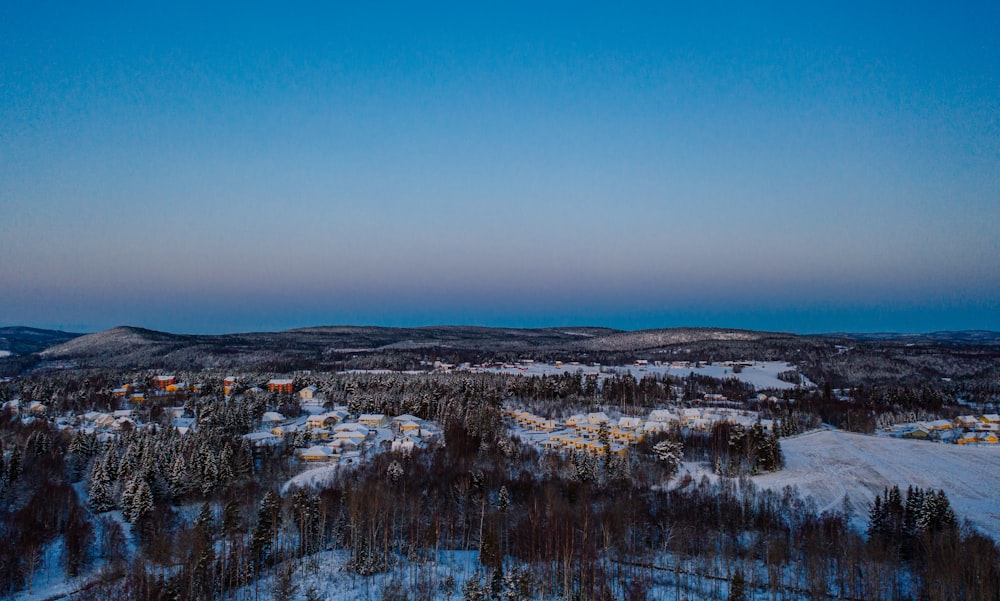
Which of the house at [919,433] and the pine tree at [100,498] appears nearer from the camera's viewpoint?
the pine tree at [100,498]

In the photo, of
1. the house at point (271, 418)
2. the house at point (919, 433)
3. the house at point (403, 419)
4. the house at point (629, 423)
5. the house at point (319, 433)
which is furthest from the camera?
the house at point (403, 419)

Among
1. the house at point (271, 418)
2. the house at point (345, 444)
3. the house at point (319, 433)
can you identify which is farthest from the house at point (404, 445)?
the house at point (271, 418)

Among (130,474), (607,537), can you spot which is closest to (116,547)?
(130,474)

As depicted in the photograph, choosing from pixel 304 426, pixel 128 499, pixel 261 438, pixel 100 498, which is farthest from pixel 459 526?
pixel 304 426

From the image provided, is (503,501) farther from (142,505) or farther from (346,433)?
A: (346,433)

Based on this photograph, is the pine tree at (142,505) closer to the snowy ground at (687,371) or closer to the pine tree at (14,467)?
the pine tree at (14,467)

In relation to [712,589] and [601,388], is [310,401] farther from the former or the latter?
[712,589]
